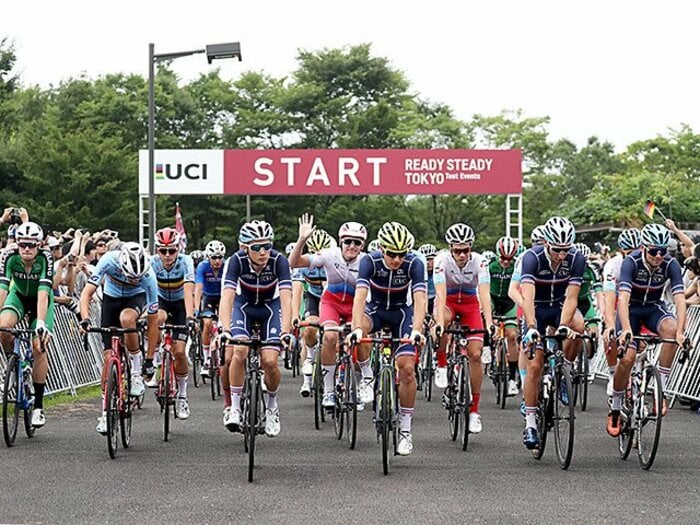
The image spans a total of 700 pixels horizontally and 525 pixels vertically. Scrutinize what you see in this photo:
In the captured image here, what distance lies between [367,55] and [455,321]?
62104 millimetres

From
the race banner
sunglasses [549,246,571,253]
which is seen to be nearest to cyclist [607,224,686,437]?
sunglasses [549,246,571,253]

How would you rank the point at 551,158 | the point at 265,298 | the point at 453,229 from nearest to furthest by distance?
1. the point at 265,298
2. the point at 453,229
3. the point at 551,158

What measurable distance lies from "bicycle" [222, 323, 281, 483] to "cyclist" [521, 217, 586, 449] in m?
2.25

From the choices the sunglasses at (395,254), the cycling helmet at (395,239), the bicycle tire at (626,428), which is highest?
the cycling helmet at (395,239)

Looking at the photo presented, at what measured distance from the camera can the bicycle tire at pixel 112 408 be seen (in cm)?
1113

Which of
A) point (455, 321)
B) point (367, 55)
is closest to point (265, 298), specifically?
point (455, 321)

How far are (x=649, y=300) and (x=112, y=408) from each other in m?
5.03

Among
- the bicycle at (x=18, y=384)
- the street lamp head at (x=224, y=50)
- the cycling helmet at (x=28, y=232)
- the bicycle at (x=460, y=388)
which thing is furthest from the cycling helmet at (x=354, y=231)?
the street lamp head at (x=224, y=50)

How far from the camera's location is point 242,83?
240 ft

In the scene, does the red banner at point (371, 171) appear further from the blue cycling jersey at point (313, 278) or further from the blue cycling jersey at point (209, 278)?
the blue cycling jersey at point (313, 278)

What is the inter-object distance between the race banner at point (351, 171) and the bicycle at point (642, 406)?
83.7 ft

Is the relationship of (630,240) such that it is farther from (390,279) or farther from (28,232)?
(28,232)

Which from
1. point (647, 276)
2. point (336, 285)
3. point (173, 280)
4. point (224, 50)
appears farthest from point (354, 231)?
point (224, 50)

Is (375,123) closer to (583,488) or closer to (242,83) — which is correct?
(242,83)
